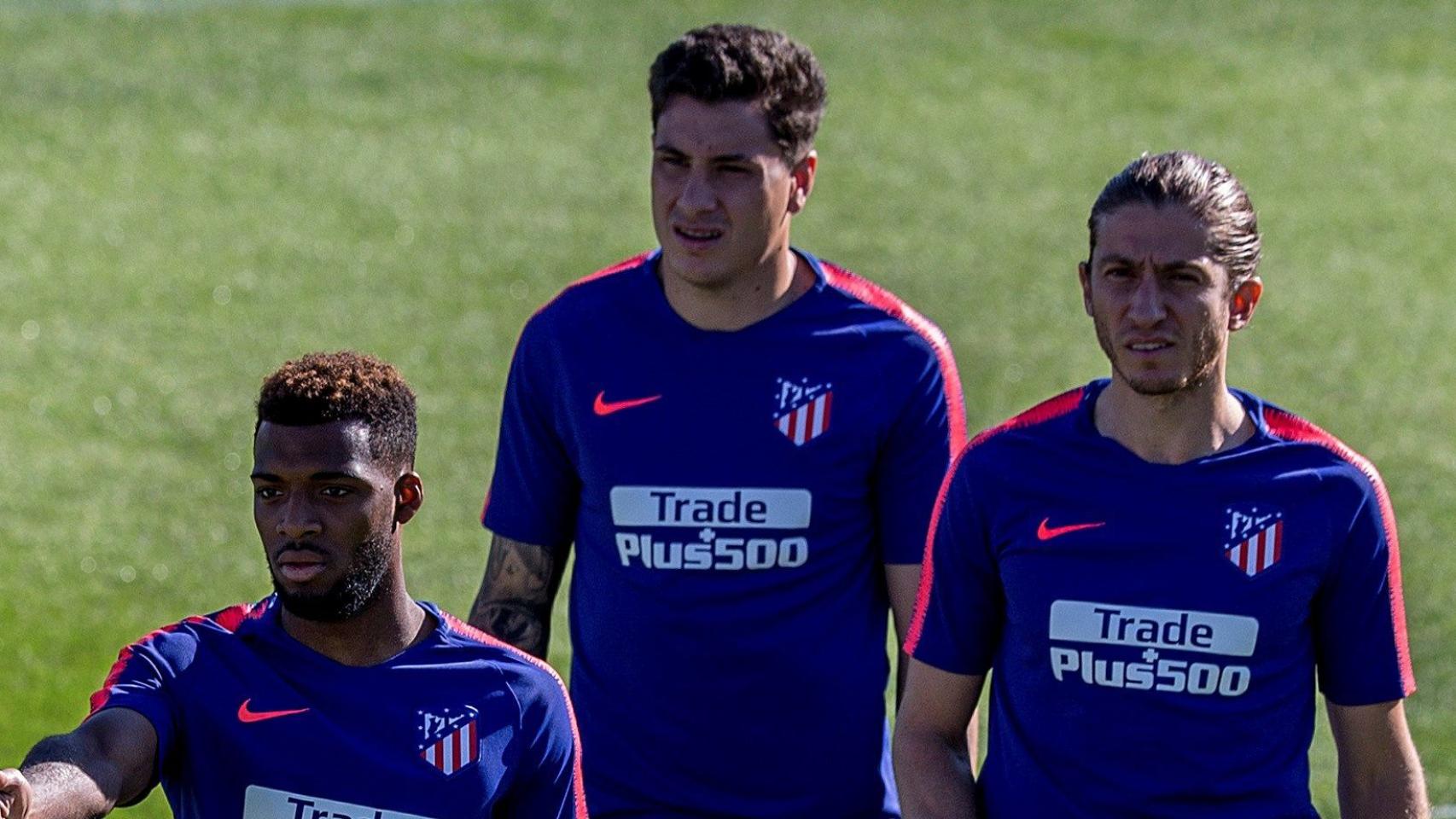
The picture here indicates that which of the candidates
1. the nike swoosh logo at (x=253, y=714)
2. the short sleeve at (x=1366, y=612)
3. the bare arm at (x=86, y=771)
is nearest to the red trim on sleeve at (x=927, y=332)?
the short sleeve at (x=1366, y=612)

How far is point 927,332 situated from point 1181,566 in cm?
97

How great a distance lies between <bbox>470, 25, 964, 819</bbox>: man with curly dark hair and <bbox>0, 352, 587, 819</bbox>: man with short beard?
698 millimetres

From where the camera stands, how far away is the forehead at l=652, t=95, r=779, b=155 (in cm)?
442

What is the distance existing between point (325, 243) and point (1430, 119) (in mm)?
6435

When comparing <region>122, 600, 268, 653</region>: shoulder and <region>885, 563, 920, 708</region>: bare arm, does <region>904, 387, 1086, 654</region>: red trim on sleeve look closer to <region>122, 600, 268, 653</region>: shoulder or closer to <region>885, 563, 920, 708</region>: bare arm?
<region>885, 563, 920, 708</region>: bare arm

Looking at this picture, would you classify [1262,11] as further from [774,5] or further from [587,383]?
[587,383]

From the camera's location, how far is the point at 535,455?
4.62 m

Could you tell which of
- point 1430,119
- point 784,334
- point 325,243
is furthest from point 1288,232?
point 784,334

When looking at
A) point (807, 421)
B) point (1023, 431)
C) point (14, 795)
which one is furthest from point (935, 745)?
point (14, 795)

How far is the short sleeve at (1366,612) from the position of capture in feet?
12.3

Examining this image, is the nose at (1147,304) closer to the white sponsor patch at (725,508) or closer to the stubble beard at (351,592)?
the white sponsor patch at (725,508)

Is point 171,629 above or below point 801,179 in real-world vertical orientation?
below

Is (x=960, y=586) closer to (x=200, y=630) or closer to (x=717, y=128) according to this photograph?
(x=717, y=128)

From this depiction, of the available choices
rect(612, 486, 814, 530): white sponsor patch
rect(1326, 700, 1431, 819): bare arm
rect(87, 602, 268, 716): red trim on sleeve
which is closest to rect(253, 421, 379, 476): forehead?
rect(87, 602, 268, 716): red trim on sleeve
